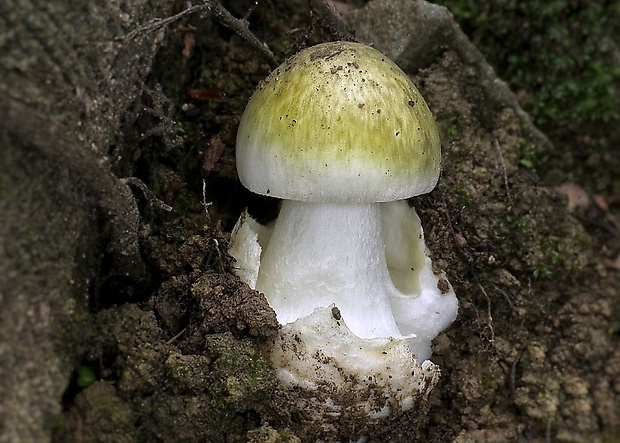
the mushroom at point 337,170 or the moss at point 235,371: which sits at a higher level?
the mushroom at point 337,170

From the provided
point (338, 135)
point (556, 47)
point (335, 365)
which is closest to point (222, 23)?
point (338, 135)

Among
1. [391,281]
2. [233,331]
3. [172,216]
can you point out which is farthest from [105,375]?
[391,281]

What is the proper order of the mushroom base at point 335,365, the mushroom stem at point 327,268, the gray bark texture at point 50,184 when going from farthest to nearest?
the mushroom stem at point 327,268
the mushroom base at point 335,365
the gray bark texture at point 50,184

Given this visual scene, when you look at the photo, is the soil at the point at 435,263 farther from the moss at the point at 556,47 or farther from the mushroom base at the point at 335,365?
the moss at the point at 556,47

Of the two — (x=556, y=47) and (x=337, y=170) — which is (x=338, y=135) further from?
(x=556, y=47)

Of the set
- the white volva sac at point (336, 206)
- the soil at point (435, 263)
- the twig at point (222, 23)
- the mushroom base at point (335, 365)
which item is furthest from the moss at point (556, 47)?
the mushroom base at point (335, 365)

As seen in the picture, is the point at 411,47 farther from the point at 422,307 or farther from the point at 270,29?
the point at 422,307

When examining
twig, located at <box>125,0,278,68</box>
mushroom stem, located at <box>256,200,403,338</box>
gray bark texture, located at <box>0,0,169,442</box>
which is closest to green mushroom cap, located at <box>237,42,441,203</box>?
mushroom stem, located at <box>256,200,403,338</box>
